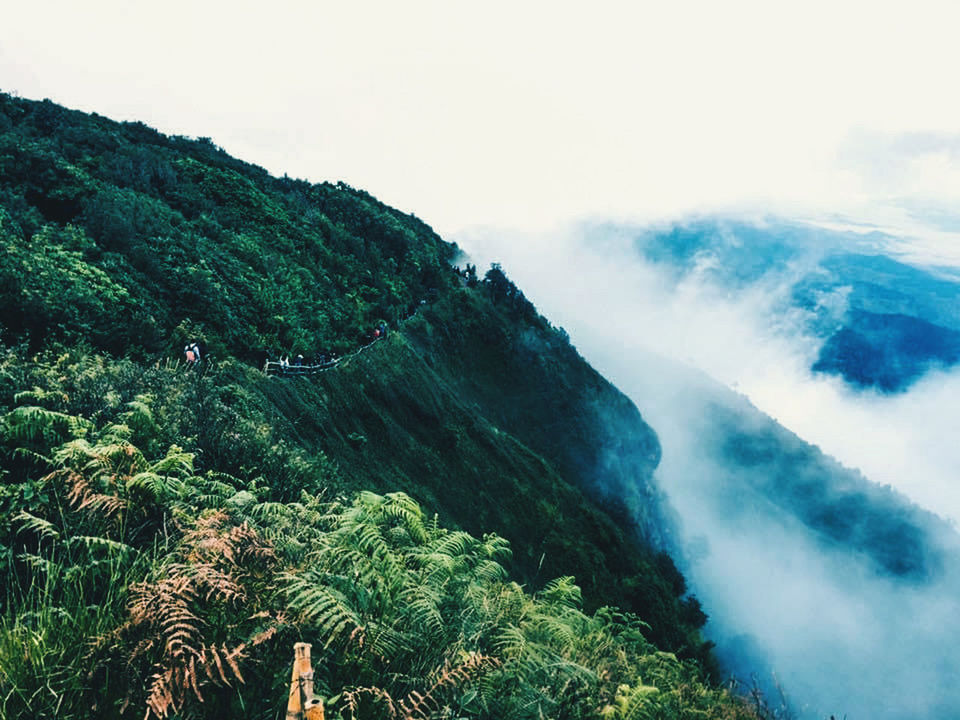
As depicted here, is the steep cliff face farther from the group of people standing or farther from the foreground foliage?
the foreground foliage

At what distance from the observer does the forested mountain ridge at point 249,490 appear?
3486 mm

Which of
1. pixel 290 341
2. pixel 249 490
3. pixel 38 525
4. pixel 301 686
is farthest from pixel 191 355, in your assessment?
pixel 301 686

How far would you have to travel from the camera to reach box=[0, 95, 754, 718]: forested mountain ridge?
349 centimetres

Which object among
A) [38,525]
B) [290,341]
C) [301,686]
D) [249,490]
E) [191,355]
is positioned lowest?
[290,341]

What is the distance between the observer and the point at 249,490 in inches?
263

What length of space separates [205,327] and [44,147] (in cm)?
1269

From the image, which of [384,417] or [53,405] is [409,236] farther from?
[53,405]

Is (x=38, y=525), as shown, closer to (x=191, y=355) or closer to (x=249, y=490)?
(x=249, y=490)

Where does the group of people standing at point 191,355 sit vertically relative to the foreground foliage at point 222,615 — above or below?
below

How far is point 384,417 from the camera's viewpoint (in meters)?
25.3

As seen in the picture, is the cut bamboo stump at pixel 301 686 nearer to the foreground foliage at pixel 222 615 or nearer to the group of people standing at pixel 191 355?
the foreground foliage at pixel 222 615

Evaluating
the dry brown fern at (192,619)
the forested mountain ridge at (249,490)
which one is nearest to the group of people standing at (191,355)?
the forested mountain ridge at (249,490)

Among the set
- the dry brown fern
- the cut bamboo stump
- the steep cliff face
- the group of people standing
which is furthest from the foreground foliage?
the group of people standing

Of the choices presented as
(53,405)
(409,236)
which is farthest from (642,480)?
(53,405)
